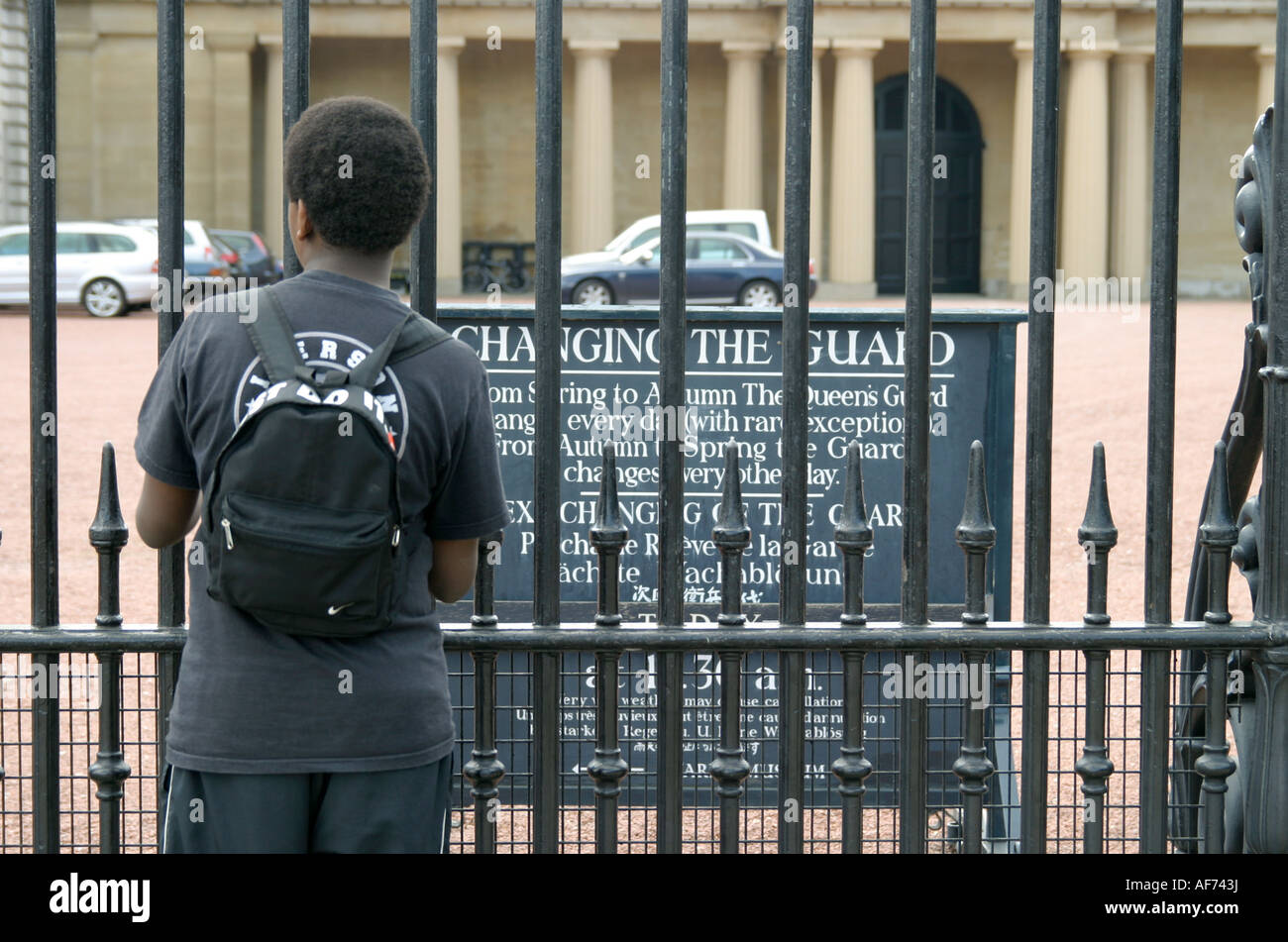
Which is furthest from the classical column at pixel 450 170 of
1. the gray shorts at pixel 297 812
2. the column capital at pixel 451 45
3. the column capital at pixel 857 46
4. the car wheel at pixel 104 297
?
the gray shorts at pixel 297 812

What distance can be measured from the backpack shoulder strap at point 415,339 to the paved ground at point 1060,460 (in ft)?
4.96

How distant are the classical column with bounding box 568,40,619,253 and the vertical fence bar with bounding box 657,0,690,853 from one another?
33.3 metres

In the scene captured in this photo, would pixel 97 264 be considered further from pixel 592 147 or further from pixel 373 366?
pixel 373 366

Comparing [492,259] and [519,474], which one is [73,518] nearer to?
[519,474]

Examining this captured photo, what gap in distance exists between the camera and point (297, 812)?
2.41m

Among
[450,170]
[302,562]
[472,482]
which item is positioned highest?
[450,170]

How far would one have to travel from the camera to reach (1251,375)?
3266 millimetres

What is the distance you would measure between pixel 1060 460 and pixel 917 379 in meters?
10.0

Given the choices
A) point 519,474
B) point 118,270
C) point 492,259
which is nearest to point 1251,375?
point 519,474

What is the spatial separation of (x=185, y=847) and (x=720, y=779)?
97 cm

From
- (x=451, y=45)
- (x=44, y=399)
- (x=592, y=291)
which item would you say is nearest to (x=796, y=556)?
(x=44, y=399)

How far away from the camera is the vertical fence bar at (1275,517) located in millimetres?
2951

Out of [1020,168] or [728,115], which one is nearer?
[1020,168]

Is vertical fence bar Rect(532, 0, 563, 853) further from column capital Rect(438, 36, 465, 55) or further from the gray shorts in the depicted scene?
column capital Rect(438, 36, 465, 55)
